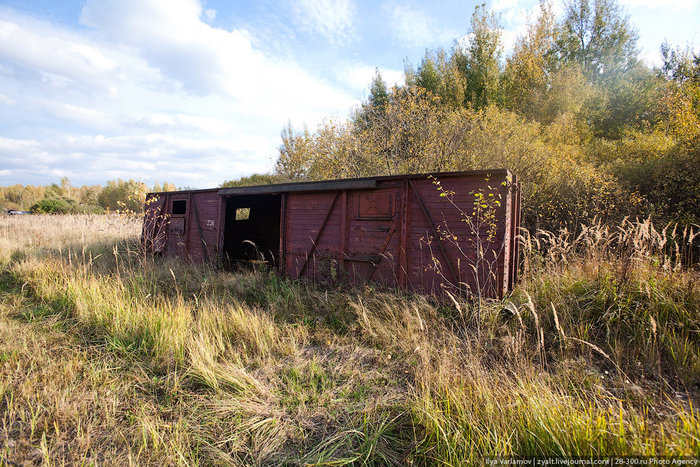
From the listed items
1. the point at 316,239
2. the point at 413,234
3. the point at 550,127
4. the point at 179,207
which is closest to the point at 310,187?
the point at 316,239

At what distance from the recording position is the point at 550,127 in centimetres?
1493

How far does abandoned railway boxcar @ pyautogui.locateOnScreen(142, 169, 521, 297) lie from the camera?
5.43 m

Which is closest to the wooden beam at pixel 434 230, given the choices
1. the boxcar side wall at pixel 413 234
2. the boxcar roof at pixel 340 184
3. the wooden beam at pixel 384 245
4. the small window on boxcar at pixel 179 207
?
the boxcar side wall at pixel 413 234

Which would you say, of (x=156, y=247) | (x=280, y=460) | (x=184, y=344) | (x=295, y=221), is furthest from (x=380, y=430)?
(x=156, y=247)

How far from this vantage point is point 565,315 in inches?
177

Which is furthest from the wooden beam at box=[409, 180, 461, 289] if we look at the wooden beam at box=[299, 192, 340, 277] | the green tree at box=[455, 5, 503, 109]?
the green tree at box=[455, 5, 503, 109]

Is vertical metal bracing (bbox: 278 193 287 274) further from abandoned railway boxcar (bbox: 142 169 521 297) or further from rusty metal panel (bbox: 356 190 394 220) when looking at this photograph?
rusty metal panel (bbox: 356 190 394 220)

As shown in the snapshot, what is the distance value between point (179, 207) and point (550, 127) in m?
15.8

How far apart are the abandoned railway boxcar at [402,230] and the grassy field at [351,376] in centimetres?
63

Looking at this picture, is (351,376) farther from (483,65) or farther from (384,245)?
(483,65)

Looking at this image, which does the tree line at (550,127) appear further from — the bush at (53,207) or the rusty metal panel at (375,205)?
the bush at (53,207)

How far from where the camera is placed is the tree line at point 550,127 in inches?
416

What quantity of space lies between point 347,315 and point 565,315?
10.2ft

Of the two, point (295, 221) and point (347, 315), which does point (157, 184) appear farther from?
point (347, 315)
